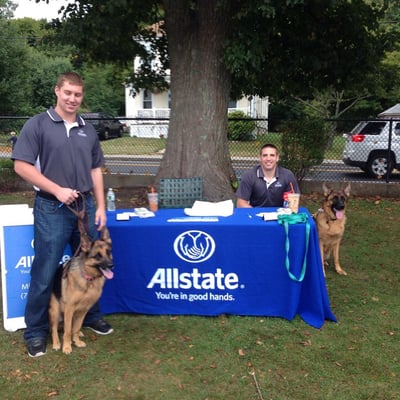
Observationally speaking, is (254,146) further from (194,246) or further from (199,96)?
(194,246)

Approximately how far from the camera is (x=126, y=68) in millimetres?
9766

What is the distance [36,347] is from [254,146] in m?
7.63

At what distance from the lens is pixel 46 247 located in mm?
3342

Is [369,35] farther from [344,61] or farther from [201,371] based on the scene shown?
[201,371]

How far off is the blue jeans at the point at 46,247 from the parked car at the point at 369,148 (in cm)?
977

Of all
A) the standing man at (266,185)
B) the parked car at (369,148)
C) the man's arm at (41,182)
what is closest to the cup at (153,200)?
the standing man at (266,185)

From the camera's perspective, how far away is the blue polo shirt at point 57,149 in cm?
310

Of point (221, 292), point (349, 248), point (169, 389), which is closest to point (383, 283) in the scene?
point (349, 248)

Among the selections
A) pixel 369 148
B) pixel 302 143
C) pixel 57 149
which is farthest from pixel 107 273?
pixel 369 148

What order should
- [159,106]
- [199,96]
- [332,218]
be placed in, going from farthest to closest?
[159,106] → [199,96] → [332,218]

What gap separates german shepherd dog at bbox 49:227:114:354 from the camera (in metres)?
3.37

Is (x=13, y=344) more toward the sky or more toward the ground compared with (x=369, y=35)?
more toward the ground

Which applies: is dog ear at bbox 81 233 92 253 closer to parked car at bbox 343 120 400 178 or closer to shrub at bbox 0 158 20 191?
shrub at bbox 0 158 20 191

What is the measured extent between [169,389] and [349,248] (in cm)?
400
